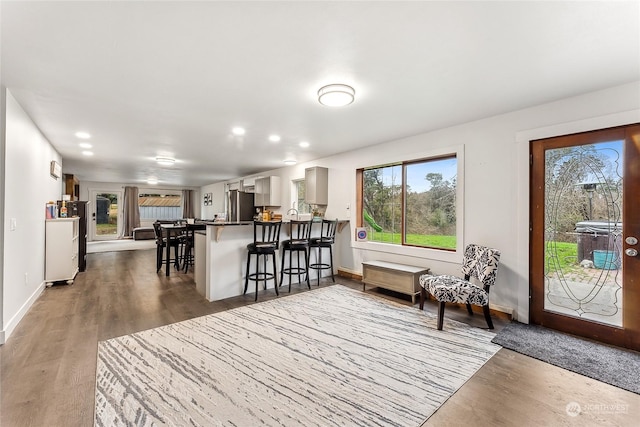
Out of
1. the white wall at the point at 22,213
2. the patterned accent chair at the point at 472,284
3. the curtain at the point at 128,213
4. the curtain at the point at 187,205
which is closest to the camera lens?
the white wall at the point at 22,213

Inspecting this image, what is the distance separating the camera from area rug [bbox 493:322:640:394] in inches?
83.1

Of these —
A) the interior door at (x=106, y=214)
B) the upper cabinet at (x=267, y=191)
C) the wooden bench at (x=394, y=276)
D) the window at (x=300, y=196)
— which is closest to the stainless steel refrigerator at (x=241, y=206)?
the upper cabinet at (x=267, y=191)

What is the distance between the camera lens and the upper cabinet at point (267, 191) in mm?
7285

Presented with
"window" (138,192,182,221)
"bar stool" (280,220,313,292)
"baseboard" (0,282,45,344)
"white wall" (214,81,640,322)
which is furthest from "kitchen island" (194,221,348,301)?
"window" (138,192,182,221)

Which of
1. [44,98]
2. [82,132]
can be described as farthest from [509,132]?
[82,132]

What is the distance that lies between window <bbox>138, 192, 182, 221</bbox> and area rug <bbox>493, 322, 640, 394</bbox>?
527 inches

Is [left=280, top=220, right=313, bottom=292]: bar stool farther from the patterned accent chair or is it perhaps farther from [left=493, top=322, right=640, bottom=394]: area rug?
[left=493, top=322, right=640, bottom=394]: area rug

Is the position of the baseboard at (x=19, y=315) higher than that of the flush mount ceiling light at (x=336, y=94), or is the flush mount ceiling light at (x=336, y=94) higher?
the flush mount ceiling light at (x=336, y=94)

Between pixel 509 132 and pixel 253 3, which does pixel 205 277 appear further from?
pixel 509 132

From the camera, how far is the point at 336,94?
8.43ft

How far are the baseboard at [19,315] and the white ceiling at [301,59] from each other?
232 centimetres

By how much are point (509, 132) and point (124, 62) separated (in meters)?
4.02

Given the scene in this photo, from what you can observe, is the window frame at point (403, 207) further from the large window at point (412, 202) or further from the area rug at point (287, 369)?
the area rug at point (287, 369)

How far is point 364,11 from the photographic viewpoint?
5.33 ft
